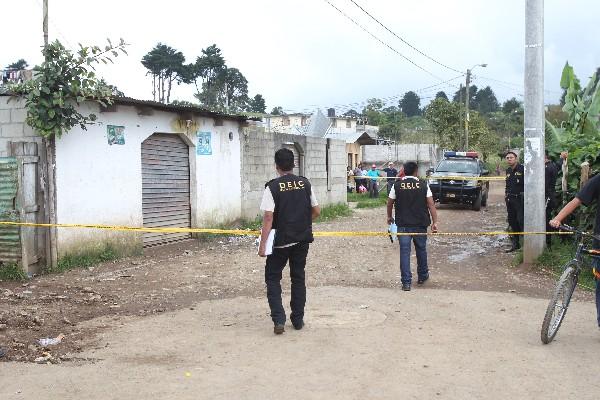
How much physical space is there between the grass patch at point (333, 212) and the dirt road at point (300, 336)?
7636mm

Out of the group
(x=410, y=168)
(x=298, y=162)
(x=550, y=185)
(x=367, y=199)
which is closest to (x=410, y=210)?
(x=410, y=168)

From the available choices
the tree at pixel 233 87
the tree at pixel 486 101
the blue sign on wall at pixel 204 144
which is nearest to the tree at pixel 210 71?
the tree at pixel 233 87

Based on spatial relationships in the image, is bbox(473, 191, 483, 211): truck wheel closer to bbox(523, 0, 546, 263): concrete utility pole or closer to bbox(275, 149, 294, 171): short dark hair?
bbox(523, 0, 546, 263): concrete utility pole

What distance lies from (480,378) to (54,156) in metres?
7.61

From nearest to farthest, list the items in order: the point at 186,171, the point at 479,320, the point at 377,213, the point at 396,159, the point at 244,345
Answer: the point at 244,345, the point at 479,320, the point at 186,171, the point at 377,213, the point at 396,159

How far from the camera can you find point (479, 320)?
6.40m

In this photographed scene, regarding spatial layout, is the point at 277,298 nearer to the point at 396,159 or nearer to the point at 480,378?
the point at 480,378

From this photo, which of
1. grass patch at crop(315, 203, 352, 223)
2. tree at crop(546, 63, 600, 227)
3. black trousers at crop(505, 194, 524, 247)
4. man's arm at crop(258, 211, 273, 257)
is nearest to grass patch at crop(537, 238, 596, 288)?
tree at crop(546, 63, 600, 227)

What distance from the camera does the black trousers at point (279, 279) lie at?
5.94m

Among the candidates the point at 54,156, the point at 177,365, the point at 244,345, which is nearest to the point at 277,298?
the point at 244,345

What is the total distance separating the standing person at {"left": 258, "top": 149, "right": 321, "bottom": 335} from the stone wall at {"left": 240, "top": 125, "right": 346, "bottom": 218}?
30.8 feet

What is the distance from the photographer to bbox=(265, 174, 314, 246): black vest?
5.91 m

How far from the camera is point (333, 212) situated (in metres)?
18.9

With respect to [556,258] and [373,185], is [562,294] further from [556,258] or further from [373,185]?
[373,185]
